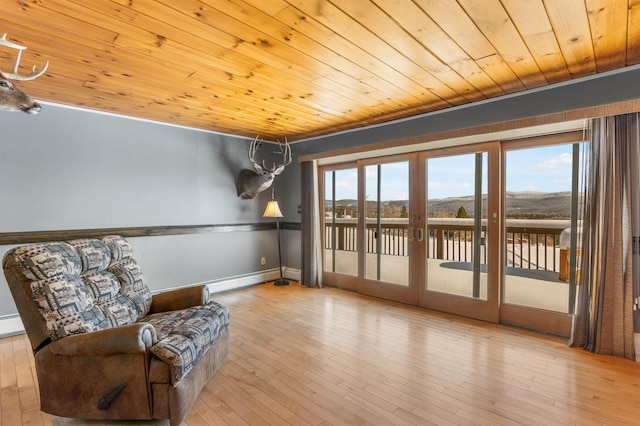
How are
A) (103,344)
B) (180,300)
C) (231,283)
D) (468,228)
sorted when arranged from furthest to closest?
(231,283) → (468,228) → (180,300) → (103,344)

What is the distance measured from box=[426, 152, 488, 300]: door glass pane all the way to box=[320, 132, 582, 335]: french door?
0.01 m

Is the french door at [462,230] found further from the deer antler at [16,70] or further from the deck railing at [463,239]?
the deer antler at [16,70]

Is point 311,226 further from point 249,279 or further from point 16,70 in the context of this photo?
point 16,70

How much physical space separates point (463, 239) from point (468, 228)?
270 millimetres

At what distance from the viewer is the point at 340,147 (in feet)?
15.5

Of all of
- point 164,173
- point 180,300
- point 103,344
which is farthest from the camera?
point 164,173

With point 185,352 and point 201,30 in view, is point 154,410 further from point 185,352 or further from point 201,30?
point 201,30

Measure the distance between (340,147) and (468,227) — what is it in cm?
204

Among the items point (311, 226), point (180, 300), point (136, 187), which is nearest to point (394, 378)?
point (180, 300)

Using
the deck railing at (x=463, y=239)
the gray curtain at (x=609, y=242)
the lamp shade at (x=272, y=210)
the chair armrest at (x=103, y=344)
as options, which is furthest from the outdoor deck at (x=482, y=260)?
the chair armrest at (x=103, y=344)

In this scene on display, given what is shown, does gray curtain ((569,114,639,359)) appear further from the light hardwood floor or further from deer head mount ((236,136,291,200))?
deer head mount ((236,136,291,200))

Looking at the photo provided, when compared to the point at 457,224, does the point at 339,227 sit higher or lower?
lower

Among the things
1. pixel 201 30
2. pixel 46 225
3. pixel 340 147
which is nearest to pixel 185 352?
pixel 201 30

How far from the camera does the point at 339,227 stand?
17.4ft
